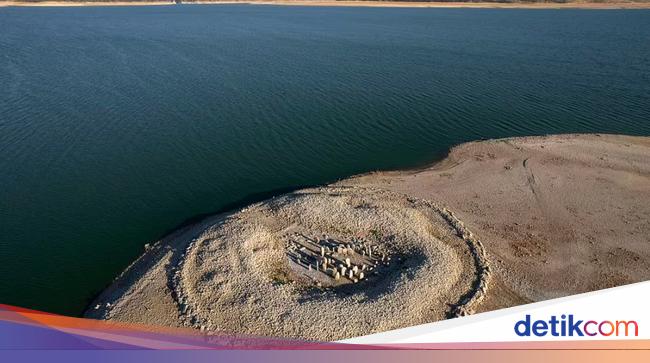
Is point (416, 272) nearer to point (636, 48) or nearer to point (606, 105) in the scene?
point (606, 105)

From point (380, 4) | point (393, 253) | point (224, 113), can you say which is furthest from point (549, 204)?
point (380, 4)

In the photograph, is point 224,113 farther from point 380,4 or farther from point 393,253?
point 380,4

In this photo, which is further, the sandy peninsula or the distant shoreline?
the distant shoreline

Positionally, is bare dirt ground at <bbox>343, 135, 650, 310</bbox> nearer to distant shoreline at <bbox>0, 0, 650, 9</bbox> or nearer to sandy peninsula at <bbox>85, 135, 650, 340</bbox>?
sandy peninsula at <bbox>85, 135, 650, 340</bbox>

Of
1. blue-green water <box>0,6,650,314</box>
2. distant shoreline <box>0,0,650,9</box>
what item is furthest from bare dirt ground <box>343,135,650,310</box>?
distant shoreline <box>0,0,650,9</box>

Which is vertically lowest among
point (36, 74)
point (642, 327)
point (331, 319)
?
point (331, 319)

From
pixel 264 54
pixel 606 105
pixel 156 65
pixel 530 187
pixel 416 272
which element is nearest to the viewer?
pixel 416 272

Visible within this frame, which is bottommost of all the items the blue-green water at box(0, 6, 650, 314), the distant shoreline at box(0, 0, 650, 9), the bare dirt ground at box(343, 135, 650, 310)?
the bare dirt ground at box(343, 135, 650, 310)

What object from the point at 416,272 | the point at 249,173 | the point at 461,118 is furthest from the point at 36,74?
the point at 416,272
